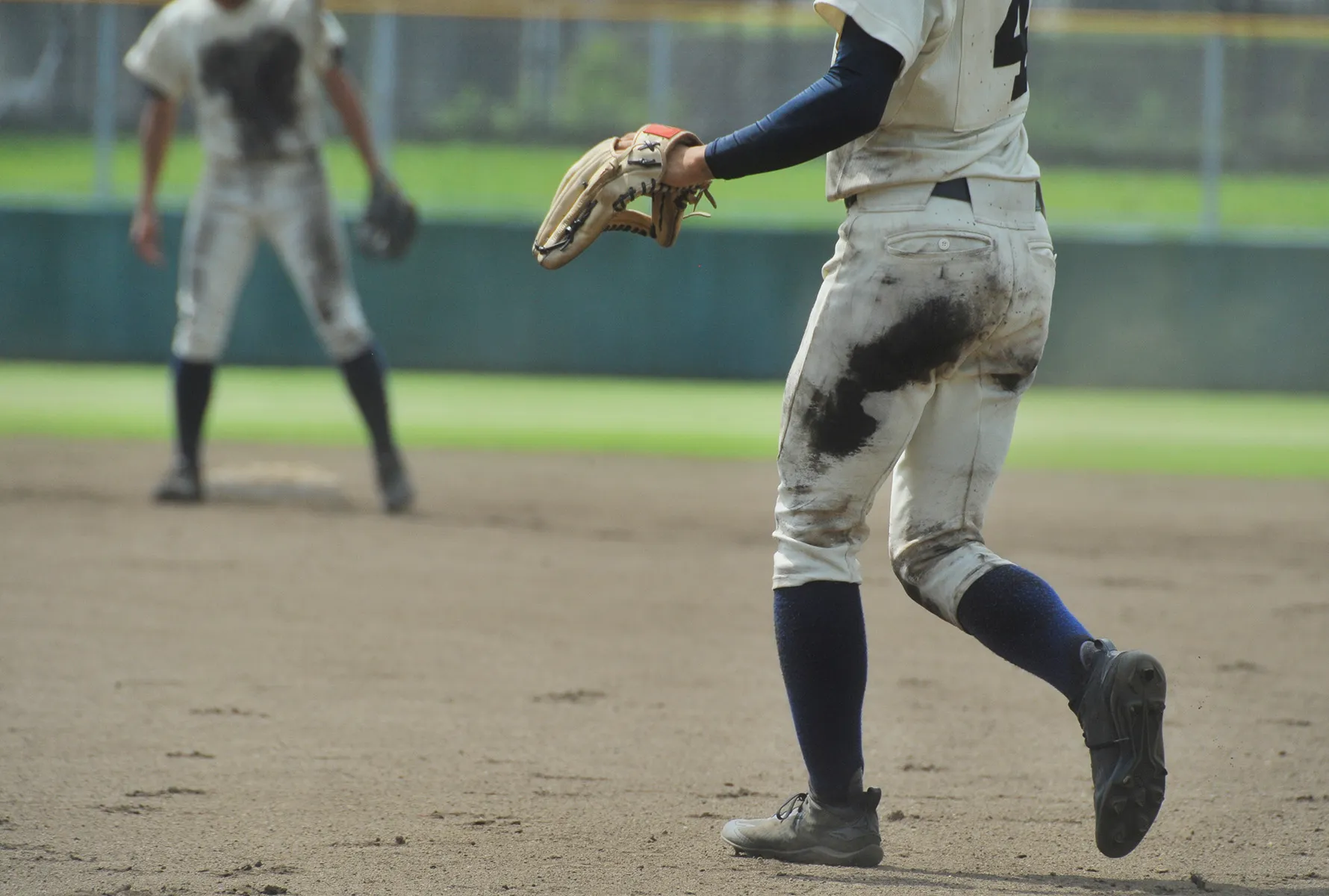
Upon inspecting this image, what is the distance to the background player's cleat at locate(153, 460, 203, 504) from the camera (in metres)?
7.37

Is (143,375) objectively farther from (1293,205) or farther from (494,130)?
(1293,205)

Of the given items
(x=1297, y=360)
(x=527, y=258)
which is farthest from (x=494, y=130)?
(x=1297, y=360)

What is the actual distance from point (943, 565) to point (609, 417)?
8727 mm

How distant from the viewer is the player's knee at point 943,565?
3.12 m

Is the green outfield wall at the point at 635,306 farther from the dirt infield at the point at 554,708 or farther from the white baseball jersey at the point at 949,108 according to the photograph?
the white baseball jersey at the point at 949,108

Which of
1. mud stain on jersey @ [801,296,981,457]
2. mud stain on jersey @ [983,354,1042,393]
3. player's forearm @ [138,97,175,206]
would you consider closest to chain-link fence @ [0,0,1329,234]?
player's forearm @ [138,97,175,206]

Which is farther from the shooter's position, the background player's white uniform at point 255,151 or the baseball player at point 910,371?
the background player's white uniform at point 255,151

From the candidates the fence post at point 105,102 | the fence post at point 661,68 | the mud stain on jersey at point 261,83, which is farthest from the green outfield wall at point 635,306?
the mud stain on jersey at point 261,83

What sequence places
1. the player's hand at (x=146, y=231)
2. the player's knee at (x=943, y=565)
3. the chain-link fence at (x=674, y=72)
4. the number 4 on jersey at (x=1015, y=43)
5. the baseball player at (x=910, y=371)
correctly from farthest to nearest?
1. the chain-link fence at (x=674, y=72)
2. the player's hand at (x=146, y=231)
3. the player's knee at (x=943, y=565)
4. the number 4 on jersey at (x=1015, y=43)
5. the baseball player at (x=910, y=371)

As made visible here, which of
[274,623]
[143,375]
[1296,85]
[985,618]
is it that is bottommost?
[143,375]

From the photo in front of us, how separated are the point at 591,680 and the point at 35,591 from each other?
6.90 feet

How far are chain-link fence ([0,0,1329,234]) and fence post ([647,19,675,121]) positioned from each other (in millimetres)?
14

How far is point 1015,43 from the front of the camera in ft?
10.1

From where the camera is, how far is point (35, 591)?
550 centimetres
